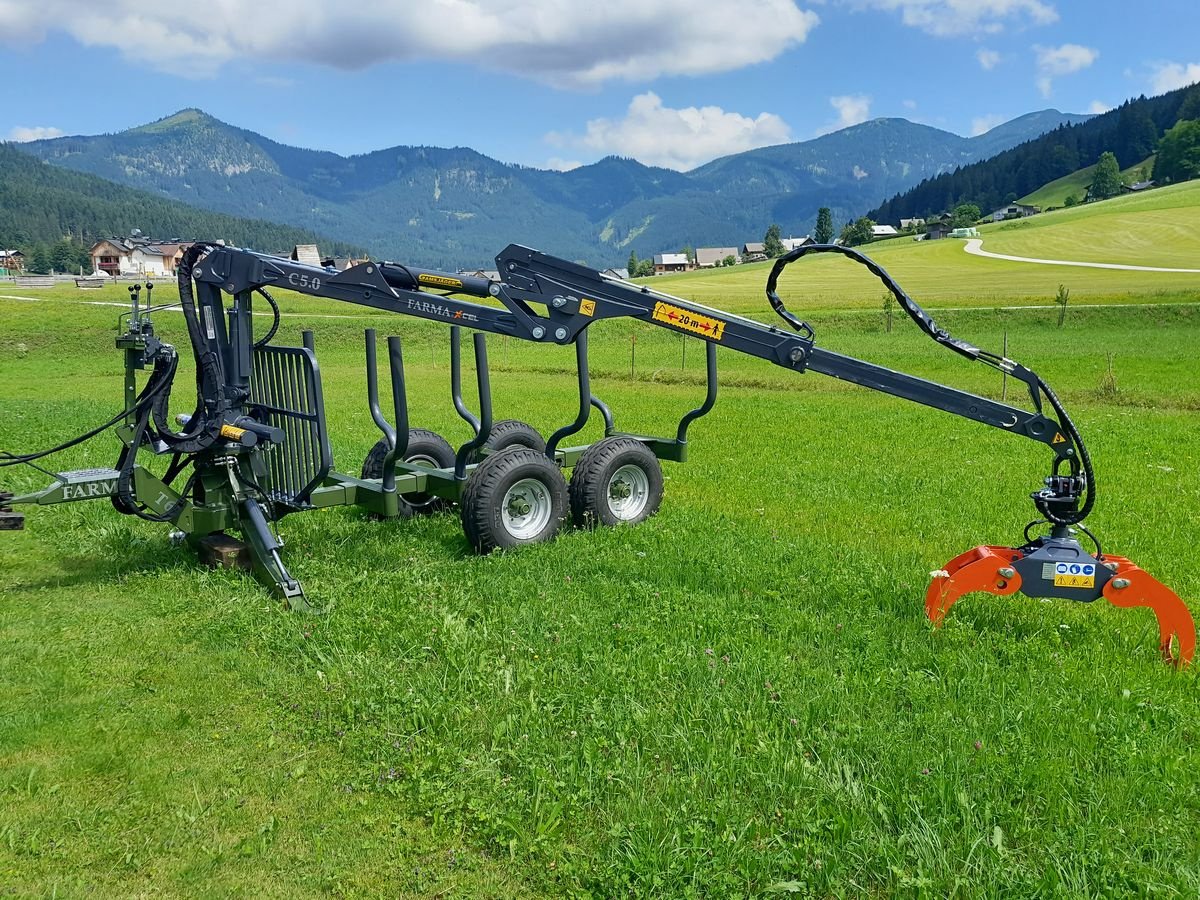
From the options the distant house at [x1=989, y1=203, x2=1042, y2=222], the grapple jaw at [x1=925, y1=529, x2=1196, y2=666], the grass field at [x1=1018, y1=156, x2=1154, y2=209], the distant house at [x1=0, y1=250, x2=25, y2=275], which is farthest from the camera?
the grass field at [x1=1018, y1=156, x2=1154, y2=209]

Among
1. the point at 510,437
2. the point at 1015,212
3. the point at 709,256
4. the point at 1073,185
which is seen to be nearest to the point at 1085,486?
the point at 510,437

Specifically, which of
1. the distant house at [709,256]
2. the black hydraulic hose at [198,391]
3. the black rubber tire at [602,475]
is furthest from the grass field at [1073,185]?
the black hydraulic hose at [198,391]

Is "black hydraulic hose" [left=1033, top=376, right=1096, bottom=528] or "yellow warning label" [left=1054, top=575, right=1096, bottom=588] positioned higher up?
"black hydraulic hose" [left=1033, top=376, right=1096, bottom=528]

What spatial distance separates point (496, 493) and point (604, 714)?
3.62m

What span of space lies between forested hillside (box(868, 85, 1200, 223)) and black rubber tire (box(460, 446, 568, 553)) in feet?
656

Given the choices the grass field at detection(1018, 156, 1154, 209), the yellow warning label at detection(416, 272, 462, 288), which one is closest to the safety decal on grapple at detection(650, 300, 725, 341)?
the yellow warning label at detection(416, 272, 462, 288)

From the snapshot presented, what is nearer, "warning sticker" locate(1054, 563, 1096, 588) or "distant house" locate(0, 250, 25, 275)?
"warning sticker" locate(1054, 563, 1096, 588)

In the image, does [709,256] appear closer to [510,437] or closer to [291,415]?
[510,437]

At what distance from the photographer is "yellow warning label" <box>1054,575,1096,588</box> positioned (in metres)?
6.23

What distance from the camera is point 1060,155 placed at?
186 meters

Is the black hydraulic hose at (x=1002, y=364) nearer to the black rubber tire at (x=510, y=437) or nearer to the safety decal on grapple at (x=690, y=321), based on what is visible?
the safety decal on grapple at (x=690, y=321)

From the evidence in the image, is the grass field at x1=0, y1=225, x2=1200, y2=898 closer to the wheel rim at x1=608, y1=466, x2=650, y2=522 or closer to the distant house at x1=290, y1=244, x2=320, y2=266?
the wheel rim at x1=608, y1=466, x2=650, y2=522

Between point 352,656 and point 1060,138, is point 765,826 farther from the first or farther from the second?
point 1060,138

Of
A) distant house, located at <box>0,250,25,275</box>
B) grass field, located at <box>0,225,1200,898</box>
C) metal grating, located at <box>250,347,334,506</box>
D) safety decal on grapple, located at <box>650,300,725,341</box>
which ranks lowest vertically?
grass field, located at <box>0,225,1200,898</box>
